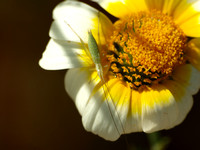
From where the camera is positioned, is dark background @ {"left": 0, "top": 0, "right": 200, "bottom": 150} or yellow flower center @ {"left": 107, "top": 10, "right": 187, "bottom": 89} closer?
yellow flower center @ {"left": 107, "top": 10, "right": 187, "bottom": 89}

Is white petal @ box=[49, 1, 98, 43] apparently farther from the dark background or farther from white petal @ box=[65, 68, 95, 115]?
the dark background

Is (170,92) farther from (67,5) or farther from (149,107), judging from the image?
(67,5)

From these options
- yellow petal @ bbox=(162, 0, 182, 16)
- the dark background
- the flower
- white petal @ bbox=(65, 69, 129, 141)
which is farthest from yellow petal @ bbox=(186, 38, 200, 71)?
the dark background

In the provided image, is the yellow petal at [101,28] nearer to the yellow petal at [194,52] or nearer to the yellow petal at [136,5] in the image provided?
the yellow petal at [136,5]

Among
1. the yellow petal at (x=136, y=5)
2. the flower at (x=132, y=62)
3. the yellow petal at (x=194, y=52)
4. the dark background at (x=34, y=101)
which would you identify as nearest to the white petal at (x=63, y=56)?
the flower at (x=132, y=62)

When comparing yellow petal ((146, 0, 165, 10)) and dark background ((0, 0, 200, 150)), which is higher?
yellow petal ((146, 0, 165, 10))

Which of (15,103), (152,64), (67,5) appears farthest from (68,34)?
(15,103)

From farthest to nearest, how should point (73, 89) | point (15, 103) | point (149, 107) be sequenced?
1. point (15, 103)
2. point (73, 89)
3. point (149, 107)

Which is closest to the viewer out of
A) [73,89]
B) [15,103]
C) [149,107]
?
[149,107]
